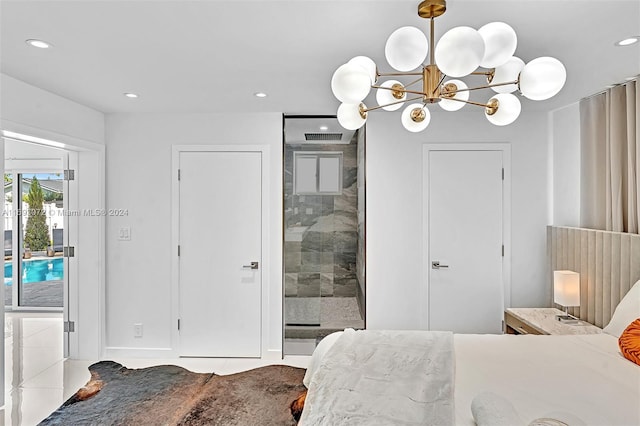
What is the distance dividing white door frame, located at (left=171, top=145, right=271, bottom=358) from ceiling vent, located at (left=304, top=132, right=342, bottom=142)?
1.65 m

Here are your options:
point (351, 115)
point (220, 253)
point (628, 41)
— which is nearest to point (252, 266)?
point (220, 253)

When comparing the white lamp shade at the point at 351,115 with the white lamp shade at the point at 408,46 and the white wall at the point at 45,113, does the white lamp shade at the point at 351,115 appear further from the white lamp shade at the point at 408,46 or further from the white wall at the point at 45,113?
the white wall at the point at 45,113

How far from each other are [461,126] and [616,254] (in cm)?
171

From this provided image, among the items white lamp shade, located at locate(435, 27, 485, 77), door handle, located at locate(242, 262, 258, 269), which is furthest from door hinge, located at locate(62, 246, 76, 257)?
white lamp shade, located at locate(435, 27, 485, 77)

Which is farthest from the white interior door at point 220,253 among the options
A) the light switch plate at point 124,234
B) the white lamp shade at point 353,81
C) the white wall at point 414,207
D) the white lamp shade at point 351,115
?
the white lamp shade at point 353,81

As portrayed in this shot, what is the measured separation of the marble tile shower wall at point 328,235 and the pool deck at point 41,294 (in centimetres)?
359

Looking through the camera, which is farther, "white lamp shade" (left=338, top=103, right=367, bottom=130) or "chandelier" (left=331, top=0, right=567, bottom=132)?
"white lamp shade" (left=338, top=103, right=367, bottom=130)

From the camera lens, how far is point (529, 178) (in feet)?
12.8

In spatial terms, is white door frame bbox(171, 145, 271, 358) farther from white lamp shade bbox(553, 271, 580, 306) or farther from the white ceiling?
white lamp shade bbox(553, 271, 580, 306)

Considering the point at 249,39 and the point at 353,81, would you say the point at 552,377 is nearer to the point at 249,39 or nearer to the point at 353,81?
the point at 353,81

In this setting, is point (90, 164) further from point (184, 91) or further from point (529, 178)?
point (529, 178)

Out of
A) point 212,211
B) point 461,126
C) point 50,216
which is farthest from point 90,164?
point 461,126

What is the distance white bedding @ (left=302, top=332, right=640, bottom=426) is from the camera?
65.6 inches

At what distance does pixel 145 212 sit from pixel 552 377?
12.0 ft
